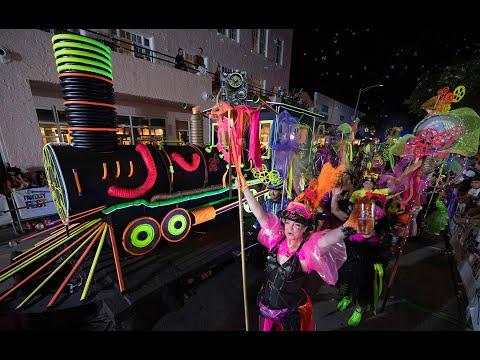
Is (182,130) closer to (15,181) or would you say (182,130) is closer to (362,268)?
(15,181)

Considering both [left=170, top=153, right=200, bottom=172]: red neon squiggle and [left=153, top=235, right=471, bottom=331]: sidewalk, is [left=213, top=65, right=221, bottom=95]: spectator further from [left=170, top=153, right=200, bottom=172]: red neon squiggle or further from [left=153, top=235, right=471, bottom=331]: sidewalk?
[left=153, top=235, right=471, bottom=331]: sidewalk

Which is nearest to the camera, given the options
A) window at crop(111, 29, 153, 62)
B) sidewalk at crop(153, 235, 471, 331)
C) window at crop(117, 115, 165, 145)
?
sidewalk at crop(153, 235, 471, 331)

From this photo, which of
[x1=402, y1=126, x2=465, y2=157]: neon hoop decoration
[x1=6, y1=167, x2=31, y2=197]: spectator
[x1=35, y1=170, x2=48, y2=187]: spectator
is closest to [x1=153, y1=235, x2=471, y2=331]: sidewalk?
[x1=402, y1=126, x2=465, y2=157]: neon hoop decoration

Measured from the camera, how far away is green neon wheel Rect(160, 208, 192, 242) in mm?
3717

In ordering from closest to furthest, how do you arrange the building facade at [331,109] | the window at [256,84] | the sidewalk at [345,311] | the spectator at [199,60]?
the sidewalk at [345,311] → the spectator at [199,60] → the window at [256,84] → the building facade at [331,109]

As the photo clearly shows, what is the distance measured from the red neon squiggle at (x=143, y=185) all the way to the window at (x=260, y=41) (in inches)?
526

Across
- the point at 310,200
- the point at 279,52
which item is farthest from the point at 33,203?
the point at 279,52

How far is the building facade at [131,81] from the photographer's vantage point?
18.5ft

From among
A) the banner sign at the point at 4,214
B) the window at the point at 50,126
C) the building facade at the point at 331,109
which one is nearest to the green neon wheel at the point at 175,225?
the banner sign at the point at 4,214

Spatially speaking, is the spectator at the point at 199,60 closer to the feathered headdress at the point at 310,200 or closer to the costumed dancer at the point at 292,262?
the feathered headdress at the point at 310,200

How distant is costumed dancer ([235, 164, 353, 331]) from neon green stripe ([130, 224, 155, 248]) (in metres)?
2.12

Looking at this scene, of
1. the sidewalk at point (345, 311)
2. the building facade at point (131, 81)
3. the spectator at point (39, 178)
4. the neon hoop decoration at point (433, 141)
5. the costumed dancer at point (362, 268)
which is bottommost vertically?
the sidewalk at point (345, 311)

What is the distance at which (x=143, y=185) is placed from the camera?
11.5 feet

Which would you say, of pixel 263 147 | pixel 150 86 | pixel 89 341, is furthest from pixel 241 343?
pixel 150 86
